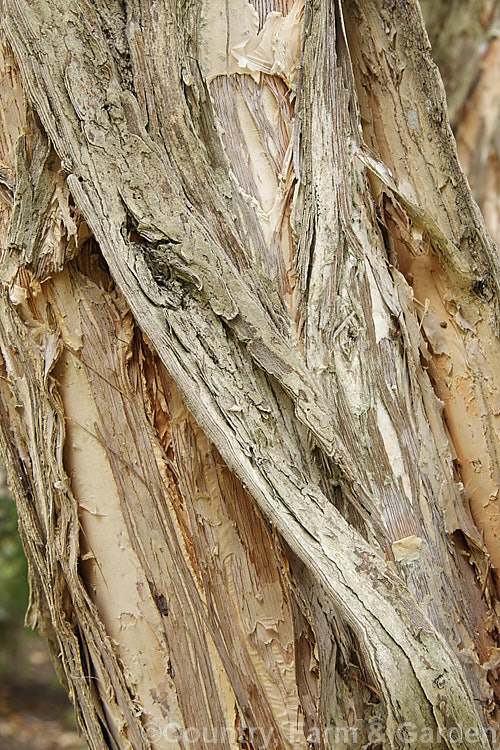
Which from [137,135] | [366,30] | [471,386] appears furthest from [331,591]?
[366,30]

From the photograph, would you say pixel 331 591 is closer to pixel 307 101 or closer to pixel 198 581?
pixel 198 581

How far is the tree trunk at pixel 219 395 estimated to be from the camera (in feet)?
2.97

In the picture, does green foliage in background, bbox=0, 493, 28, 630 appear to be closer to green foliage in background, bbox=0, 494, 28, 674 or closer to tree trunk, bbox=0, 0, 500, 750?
green foliage in background, bbox=0, 494, 28, 674

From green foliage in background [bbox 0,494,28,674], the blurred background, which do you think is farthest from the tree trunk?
the blurred background

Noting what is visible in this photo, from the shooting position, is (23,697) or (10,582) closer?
(10,582)

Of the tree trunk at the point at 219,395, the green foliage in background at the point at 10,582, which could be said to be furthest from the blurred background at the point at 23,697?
the tree trunk at the point at 219,395

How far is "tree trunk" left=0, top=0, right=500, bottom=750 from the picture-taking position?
2.97 feet

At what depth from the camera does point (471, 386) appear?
3.59 ft

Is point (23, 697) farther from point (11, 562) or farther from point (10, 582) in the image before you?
point (11, 562)

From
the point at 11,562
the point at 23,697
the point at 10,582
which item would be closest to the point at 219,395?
the point at 11,562

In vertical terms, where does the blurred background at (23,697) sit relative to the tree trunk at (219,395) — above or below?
below

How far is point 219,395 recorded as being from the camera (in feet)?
2.93

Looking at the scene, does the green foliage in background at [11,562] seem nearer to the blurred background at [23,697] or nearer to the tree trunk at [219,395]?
A: the blurred background at [23,697]

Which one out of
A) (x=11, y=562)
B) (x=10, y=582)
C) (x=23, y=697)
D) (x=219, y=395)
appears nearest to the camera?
(x=219, y=395)
